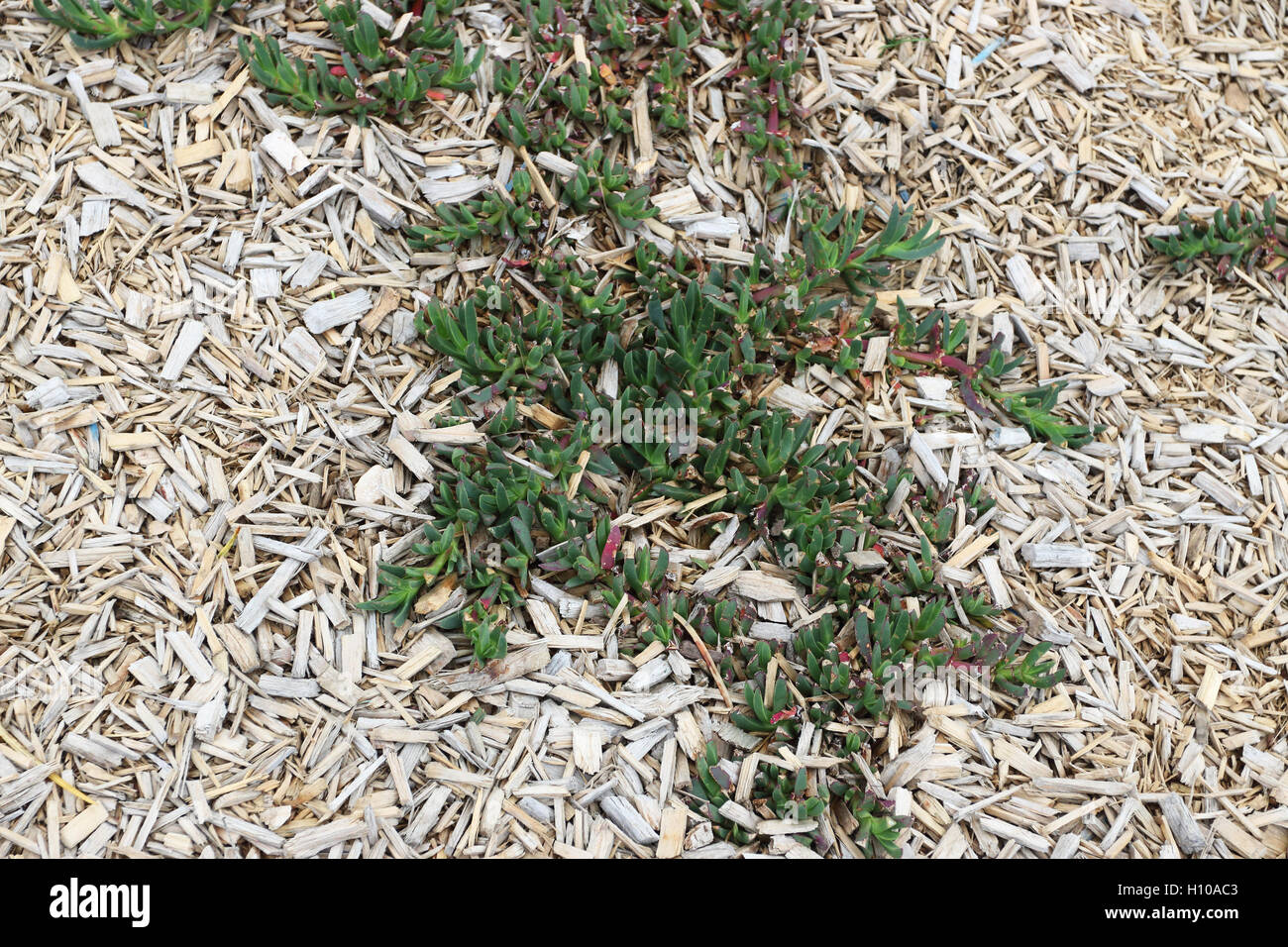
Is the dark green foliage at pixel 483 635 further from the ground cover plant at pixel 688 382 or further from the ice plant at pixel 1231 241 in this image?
the ice plant at pixel 1231 241

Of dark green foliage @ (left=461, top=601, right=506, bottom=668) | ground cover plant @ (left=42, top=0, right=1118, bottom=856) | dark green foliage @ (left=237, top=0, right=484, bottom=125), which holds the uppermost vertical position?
dark green foliage @ (left=237, top=0, right=484, bottom=125)

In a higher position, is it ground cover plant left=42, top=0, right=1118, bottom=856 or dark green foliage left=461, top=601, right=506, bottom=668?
ground cover plant left=42, top=0, right=1118, bottom=856

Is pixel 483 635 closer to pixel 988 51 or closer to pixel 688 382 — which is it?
pixel 688 382

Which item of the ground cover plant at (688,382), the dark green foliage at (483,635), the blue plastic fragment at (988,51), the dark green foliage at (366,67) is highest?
the blue plastic fragment at (988,51)

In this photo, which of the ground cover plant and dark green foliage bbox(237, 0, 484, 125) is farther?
dark green foliage bbox(237, 0, 484, 125)

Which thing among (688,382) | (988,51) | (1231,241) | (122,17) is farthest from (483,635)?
(1231,241)

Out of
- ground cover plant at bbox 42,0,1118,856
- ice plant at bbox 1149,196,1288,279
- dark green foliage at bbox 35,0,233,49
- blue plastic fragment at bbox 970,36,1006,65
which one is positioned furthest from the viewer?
blue plastic fragment at bbox 970,36,1006,65

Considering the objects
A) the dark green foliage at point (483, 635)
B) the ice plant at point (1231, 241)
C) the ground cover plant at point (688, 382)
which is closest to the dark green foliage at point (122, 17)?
the ground cover plant at point (688, 382)

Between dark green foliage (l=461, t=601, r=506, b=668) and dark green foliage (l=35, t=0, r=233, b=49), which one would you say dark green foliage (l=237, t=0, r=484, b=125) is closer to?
dark green foliage (l=35, t=0, r=233, b=49)

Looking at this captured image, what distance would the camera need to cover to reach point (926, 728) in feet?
8.79

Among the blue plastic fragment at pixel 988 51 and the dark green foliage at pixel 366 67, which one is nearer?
the dark green foliage at pixel 366 67

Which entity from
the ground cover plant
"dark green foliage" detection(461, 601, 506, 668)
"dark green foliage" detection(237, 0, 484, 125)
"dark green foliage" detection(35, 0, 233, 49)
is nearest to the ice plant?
the ground cover plant

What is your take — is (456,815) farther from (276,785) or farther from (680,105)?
(680,105)

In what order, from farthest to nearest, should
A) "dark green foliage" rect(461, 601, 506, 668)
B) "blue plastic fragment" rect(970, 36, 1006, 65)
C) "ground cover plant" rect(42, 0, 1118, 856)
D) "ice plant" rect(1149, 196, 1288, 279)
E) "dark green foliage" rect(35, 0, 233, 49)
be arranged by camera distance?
"blue plastic fragment" rect(970, 36, 1006, 65) < "ice plant" rect(1149, 196, 1288, 279) < "dark green foliage" rect(35, 0, 233, 49) < "ground cover plant" rect(42, 0, 1118, 856) < "dark green foliage" rect(461, 601, 506, 668)
